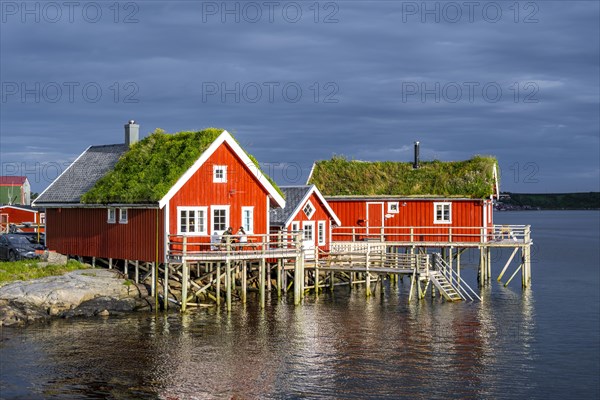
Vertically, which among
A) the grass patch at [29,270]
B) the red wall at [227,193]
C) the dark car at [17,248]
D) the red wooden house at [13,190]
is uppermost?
the red wooden house at [13,190]

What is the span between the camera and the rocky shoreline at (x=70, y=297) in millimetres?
34188

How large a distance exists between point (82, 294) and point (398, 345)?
14.2 meters

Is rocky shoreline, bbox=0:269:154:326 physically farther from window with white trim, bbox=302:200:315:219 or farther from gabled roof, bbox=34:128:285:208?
window with white trim, bbox=302:200:315:219

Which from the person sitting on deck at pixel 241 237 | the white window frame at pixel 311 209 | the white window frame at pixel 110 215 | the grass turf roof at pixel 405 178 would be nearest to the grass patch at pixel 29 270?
the white window frame at pixel 110 215

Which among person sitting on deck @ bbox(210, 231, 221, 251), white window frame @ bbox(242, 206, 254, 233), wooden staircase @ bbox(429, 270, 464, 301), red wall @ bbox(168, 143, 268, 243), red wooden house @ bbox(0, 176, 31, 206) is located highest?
red wooden house @ bbox(0, 176, 31, 206)

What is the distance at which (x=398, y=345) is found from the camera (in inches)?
1222

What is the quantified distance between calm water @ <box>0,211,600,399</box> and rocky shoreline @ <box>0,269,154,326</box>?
3.62 ft

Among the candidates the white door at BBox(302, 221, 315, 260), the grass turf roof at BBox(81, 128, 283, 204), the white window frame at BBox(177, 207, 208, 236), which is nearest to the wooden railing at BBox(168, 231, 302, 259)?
the white window frame at BBox(177, 207, 208, 236)

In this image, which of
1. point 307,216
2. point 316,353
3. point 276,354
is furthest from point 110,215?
point 316,353

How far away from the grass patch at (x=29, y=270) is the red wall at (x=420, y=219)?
61.1 ft

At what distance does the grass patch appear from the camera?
120ft

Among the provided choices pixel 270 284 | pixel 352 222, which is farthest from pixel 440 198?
pixel 270 284

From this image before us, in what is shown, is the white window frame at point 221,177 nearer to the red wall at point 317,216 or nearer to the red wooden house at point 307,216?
the red wooden house at point 307,216

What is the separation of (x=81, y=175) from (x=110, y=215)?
4828 millimetres
